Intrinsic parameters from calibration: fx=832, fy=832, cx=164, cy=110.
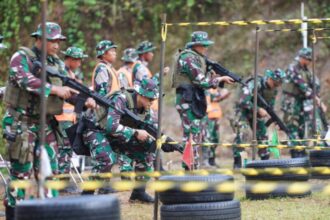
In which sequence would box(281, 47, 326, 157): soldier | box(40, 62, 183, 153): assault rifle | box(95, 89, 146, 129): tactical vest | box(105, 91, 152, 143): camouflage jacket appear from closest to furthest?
box(40, 62, 183, 153): assault rifle
box(105, 91, 152, 143): camouflage jacket
box(95, 89, 146, 129): tactical vest
box(281, 47, 326, 157): soldier

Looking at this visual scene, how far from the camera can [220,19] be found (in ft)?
69.1

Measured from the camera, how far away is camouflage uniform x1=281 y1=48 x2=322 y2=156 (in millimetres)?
16781

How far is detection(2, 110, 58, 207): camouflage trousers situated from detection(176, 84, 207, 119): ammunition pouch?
13.4 ft

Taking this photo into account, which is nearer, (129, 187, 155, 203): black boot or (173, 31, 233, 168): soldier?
(129, 187, 155, 203): black boot

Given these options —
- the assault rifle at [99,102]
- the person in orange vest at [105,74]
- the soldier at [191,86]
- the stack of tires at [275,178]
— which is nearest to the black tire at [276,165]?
the stack of tires at [275,178]

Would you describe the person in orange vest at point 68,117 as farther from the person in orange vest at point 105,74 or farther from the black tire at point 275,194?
the black tire at point 275,194

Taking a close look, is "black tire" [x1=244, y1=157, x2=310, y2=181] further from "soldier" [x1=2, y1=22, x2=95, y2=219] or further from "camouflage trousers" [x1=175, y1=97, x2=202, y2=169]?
"soldier" [x1=2, y1=22, x2=95, y2=219]

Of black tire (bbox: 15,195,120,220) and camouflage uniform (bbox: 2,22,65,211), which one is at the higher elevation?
camouflage uniform (bbox: 2,22,65,211)

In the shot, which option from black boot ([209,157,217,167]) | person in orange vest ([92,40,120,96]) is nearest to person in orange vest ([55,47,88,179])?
person in orange vest ([92,40,120,96])

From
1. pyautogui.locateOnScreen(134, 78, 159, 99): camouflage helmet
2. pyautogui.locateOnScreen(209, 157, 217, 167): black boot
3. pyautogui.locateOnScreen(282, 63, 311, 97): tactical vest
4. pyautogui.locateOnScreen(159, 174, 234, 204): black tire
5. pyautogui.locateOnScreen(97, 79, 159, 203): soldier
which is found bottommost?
pyautogui.locateOnScreen(159, 174, 234, 204): black tire

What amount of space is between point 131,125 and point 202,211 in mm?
2468

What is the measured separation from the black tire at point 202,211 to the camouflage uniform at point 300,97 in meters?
8.83

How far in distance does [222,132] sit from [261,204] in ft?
31.2

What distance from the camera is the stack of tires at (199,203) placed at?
8070 millimetres
